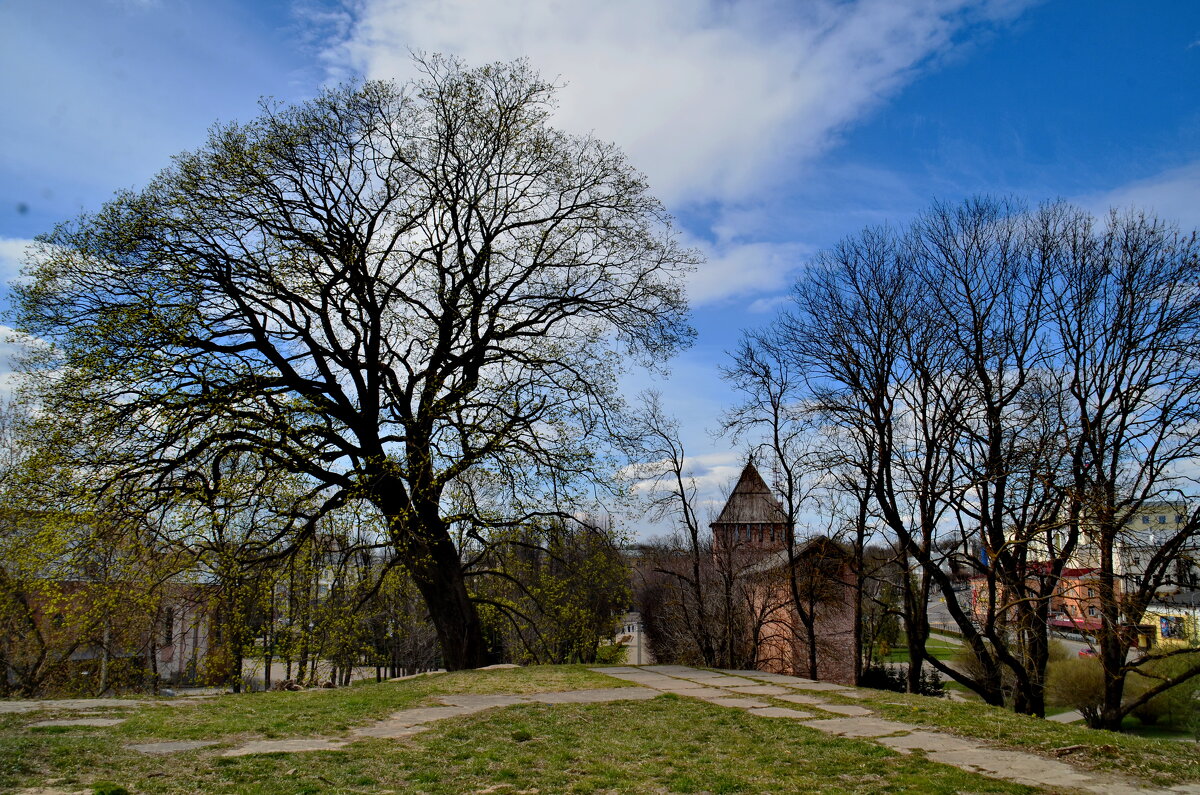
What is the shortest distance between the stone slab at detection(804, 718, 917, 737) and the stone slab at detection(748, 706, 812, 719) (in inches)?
14.4

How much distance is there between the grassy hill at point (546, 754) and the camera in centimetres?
483

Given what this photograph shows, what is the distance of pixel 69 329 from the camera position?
10930 millimetres

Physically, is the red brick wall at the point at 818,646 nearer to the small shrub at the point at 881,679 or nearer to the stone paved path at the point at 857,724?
the small shrub at the point at 881,679


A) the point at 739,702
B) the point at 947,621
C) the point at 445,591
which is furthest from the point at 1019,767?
the point at 947,621

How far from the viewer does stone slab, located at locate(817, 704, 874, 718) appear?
7668 mm

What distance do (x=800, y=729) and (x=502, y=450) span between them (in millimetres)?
7163

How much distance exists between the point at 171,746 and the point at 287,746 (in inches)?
33.6

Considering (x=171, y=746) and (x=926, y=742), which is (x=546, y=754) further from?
(x=926, y=742)

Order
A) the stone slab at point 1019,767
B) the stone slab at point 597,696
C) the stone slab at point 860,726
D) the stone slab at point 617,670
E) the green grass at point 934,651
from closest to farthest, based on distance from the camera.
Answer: the stone slab at point 1019,767 → the stone slab at point 860,726 → the stone slab at point 597,696 → the stone slab at point 617,670 → the green grass at point 934,651

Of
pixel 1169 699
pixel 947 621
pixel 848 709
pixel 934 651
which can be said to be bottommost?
pixel 934 651

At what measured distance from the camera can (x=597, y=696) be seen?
29.8 ft

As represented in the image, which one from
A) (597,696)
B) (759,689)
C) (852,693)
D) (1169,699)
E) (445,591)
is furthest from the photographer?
(1169,699)

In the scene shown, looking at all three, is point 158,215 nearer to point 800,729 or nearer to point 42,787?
point 42,787

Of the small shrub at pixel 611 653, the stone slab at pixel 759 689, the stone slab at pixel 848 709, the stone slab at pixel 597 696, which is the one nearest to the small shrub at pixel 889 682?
the small shrub at pixel 611 653
